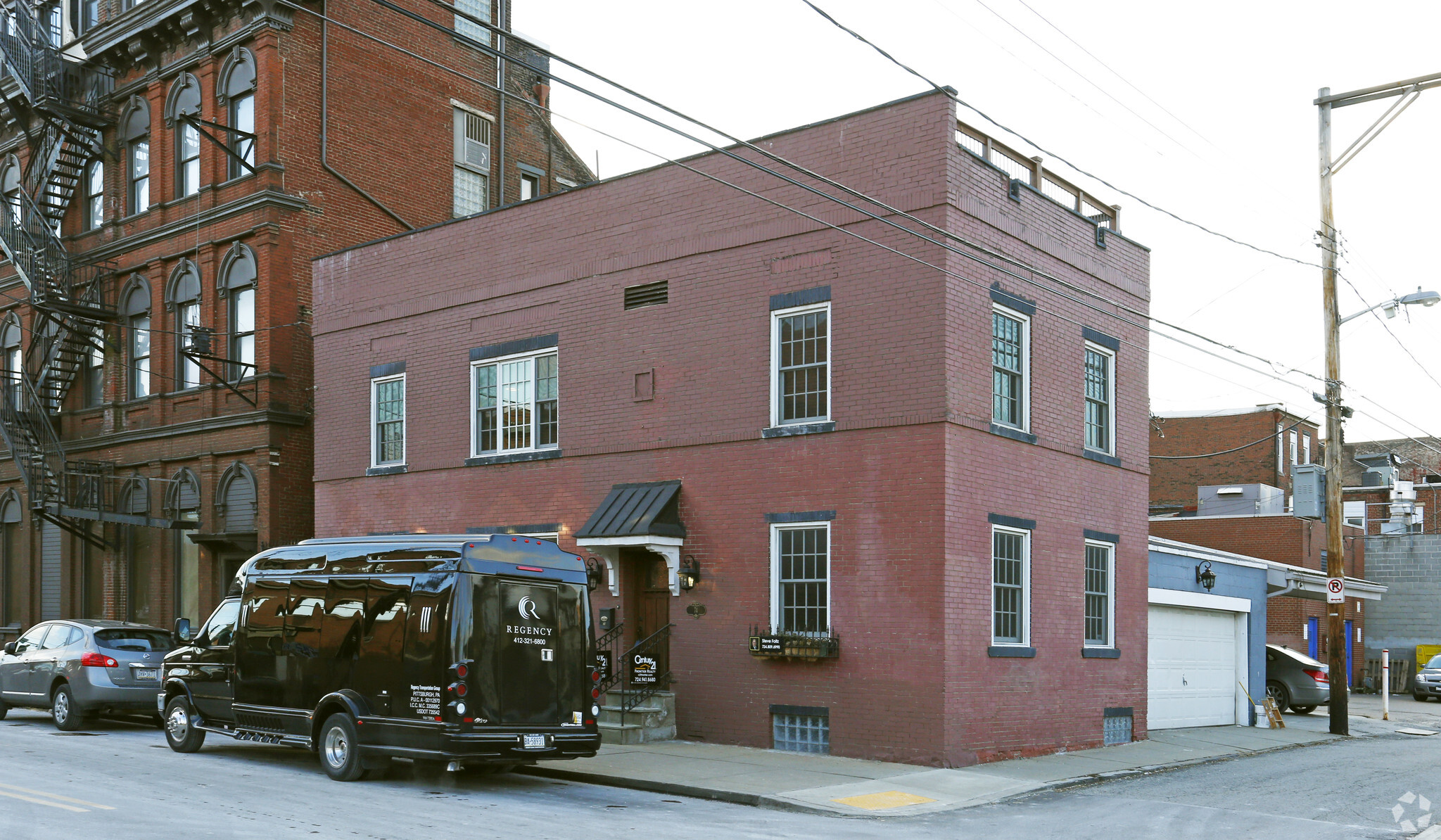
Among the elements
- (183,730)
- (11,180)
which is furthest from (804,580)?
(11,180)

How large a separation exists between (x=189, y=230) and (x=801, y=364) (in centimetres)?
1628

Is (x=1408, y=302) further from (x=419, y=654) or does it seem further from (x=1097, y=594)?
(x=419, y=654)

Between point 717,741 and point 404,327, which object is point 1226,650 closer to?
point 717,741

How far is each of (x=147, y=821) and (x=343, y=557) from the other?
4135 mm

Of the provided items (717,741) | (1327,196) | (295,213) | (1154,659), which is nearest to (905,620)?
(717,741)

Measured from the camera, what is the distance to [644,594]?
Answer: 19266 mm

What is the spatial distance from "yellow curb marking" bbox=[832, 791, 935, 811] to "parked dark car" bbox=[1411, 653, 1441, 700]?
99.6ft

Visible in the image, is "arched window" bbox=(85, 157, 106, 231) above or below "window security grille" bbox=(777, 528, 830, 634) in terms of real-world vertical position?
above

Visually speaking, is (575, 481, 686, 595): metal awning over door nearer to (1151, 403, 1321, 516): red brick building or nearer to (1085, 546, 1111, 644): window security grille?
(1085, 546, 1111, 644): window security grille

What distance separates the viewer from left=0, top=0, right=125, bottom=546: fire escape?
96.2ft

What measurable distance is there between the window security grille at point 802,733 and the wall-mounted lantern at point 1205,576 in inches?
383

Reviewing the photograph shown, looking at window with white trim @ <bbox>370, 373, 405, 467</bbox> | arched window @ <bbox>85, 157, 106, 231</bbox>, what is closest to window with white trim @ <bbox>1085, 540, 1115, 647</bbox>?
window with white trim @ <bbox>370, 373, 405, 467</bbox>

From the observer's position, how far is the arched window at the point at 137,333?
95.9 ft

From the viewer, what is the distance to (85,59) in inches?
1181
